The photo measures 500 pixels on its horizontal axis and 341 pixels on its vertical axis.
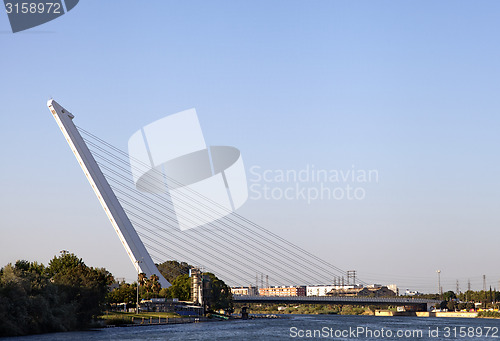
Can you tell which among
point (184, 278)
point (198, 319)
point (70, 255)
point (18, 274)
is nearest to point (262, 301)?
point (184, 278)

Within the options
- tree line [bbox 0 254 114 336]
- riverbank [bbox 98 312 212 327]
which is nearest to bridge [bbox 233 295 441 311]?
riverbank [bbox 98 312 212 327]

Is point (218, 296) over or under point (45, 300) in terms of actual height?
under

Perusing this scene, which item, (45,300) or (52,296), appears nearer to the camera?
(45,300)

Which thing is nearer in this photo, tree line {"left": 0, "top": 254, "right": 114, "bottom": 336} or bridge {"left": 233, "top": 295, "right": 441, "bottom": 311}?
tree line {"left": 0, "top": 254, "right": 114, "bottom": 336}

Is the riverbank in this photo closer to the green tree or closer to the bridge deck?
the green tree

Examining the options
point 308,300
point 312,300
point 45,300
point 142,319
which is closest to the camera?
point 45,300

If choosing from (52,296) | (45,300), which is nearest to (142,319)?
(52,296)

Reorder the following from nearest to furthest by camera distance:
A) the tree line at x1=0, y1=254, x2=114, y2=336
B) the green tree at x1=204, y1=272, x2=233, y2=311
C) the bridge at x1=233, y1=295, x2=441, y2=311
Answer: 1. the tree line at x1=0, y1=254, x2=114, y2=336
2. the green tree at x1=204, y1=272, x2=233, y2=311
3. the bridge at x1=233, y1=295, x2=441, y2=311

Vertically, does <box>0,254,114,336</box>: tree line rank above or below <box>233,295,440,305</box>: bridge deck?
above

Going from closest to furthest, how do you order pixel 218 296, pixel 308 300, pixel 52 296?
pixel 52 296 → pixel 218 296 → pixel 308 300

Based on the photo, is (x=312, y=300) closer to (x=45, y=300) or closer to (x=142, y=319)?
(x=142, y=319)

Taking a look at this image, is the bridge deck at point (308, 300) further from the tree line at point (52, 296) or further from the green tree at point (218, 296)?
the tree line at point (52, 296)

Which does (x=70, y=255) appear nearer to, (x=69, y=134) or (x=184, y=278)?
(x=69, y=134)

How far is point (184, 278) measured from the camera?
145m
